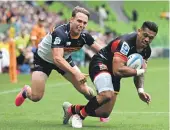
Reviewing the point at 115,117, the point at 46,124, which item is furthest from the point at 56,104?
the point at 46,124

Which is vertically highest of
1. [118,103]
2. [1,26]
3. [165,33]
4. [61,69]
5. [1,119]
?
[61,69]

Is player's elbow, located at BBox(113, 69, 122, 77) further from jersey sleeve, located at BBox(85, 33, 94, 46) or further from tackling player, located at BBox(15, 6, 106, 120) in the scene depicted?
jersey sleeve, located at BBox(85, 33, 94, 46)

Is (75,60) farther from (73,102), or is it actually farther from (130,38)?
(130,38)

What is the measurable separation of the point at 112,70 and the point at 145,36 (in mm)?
934

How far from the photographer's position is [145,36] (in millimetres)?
9945

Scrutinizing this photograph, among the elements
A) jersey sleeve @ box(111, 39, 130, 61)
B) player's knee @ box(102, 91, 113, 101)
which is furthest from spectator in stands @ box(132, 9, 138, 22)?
jersey sleeve @ box(111, 39, 130, 61)

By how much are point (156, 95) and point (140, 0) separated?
29.5m

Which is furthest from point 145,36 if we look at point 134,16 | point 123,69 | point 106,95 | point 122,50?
point 134,16

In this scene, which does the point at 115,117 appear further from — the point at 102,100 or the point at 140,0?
the point at 140,0

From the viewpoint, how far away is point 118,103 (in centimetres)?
1473

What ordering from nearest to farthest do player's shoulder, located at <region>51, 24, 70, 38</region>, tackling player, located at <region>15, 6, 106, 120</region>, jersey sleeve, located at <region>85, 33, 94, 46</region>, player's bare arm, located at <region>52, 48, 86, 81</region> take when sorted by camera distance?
1. player's bare arm, located at <region>52, 48, 86, 81</region>
2. tackling player, located at <region>15, 6, 106, 120</region>
3. player's shoulder, located at <region>51, 24, 70, 38</region>
4. jersey sleeve, located at <region>85, 33, 94, 46</region>

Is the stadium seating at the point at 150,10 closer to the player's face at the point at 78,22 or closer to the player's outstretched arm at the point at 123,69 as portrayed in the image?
the player's face at the point at 78,22

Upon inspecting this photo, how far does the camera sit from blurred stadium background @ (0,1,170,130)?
11.5m

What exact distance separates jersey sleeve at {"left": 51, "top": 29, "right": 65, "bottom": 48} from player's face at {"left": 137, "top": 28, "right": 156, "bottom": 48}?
132 cm
